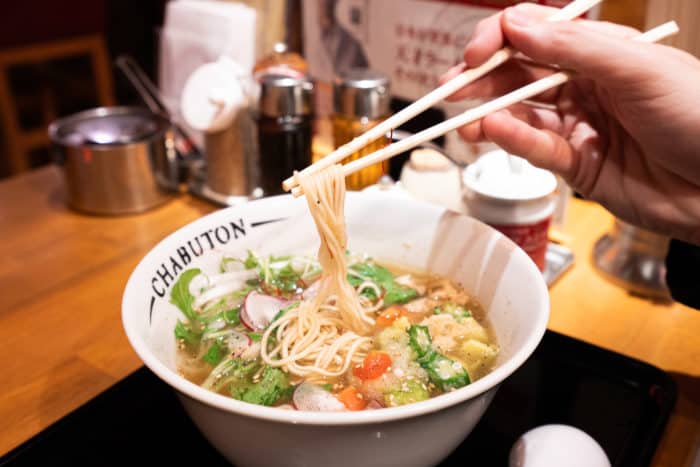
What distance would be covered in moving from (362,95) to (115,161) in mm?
745

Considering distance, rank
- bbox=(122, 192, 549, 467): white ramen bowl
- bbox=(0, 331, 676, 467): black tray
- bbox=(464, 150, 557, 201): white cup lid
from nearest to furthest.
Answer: bbox=(122, 192, 549, 467): white ramen bowl
bbox=(0, 331, 676, 467): black tray
bbox=(464, 150, 557, 201): white cup lid

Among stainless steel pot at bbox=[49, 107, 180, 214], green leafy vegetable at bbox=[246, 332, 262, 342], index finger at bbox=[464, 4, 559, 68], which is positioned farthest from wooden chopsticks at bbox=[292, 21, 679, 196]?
stainless steel pot at bbox=[49, 107, 180, 214]

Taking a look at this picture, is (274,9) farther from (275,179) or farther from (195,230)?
(195,230)

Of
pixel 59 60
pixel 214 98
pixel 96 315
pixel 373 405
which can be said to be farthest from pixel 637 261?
pixel 59 60

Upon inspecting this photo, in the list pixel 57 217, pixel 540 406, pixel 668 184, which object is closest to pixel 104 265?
pixel 57 217

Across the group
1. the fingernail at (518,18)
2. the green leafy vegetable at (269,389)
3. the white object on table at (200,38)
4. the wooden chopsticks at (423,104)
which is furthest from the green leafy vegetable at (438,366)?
the white object on table at (200,38)

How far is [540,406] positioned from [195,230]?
70 cm

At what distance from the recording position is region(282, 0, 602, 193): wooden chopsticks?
1.00m

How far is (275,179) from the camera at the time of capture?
67.5 inches

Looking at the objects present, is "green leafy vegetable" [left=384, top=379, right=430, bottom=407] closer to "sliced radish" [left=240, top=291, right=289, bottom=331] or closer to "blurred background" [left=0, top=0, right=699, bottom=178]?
"sliced radish" [left=240, top=291, right=289, bottom=331]

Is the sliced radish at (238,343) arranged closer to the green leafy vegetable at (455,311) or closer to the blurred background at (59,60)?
the green leafy vegetable at (455,311)

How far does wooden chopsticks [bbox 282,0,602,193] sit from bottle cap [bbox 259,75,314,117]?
57cm

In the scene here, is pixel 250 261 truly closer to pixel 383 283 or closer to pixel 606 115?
pixel 383 283

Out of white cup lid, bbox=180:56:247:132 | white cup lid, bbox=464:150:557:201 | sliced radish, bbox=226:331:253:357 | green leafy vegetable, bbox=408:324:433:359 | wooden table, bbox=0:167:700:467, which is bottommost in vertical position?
wooden table, bbox=0:167:700:467
